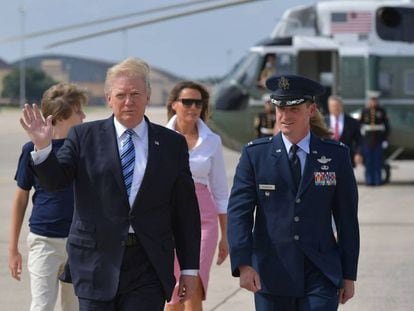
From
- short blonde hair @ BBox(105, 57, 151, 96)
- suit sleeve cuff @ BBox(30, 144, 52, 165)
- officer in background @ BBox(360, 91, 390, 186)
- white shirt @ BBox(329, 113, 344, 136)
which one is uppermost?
short blonde hair @ BBox(105, 57, 151, 96)

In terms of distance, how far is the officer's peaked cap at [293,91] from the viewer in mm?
4703

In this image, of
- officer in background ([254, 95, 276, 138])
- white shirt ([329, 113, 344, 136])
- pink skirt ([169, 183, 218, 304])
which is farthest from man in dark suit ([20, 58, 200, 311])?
officer in background ([254, 95, 276, 138])

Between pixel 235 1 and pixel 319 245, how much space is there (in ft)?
21.0

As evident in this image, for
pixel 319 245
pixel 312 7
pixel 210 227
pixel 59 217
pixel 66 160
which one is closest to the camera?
pixel 66 160

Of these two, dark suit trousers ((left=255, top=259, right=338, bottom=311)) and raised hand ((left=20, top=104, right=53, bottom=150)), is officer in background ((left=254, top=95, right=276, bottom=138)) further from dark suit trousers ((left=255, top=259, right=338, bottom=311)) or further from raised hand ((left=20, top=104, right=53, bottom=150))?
raised hand ((left=20, top=104, right=53, bottom=150))

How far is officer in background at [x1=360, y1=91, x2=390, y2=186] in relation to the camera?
18234 millimetres

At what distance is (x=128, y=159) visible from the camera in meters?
4.34

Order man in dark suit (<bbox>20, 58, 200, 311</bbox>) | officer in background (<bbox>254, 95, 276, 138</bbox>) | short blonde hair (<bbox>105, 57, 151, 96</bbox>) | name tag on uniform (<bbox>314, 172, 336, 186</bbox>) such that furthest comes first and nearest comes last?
officer in background (<bbox>254, 95, 276, 138</bbox>) < name tag on uniform (<bbox>314, 172, 336, 186</bbox>) < short blonde hair (<bbox>105, 57, 151, 96</bbox>) < man in dark suit (<bbox>20, 58, 200, 311</bbox>)

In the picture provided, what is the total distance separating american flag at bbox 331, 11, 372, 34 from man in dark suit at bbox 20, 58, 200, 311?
15.2 metres

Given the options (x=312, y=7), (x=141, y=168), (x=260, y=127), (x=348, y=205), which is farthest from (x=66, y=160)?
(x=312, y=7)

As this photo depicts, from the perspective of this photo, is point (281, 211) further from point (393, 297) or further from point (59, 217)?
point (393, 297)

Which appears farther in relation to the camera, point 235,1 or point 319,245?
point 235,1

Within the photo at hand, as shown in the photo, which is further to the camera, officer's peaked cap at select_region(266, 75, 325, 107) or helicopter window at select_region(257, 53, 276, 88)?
helicopter window at select_region(257, 53, 276, 88)

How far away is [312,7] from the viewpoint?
1995 centimetres
